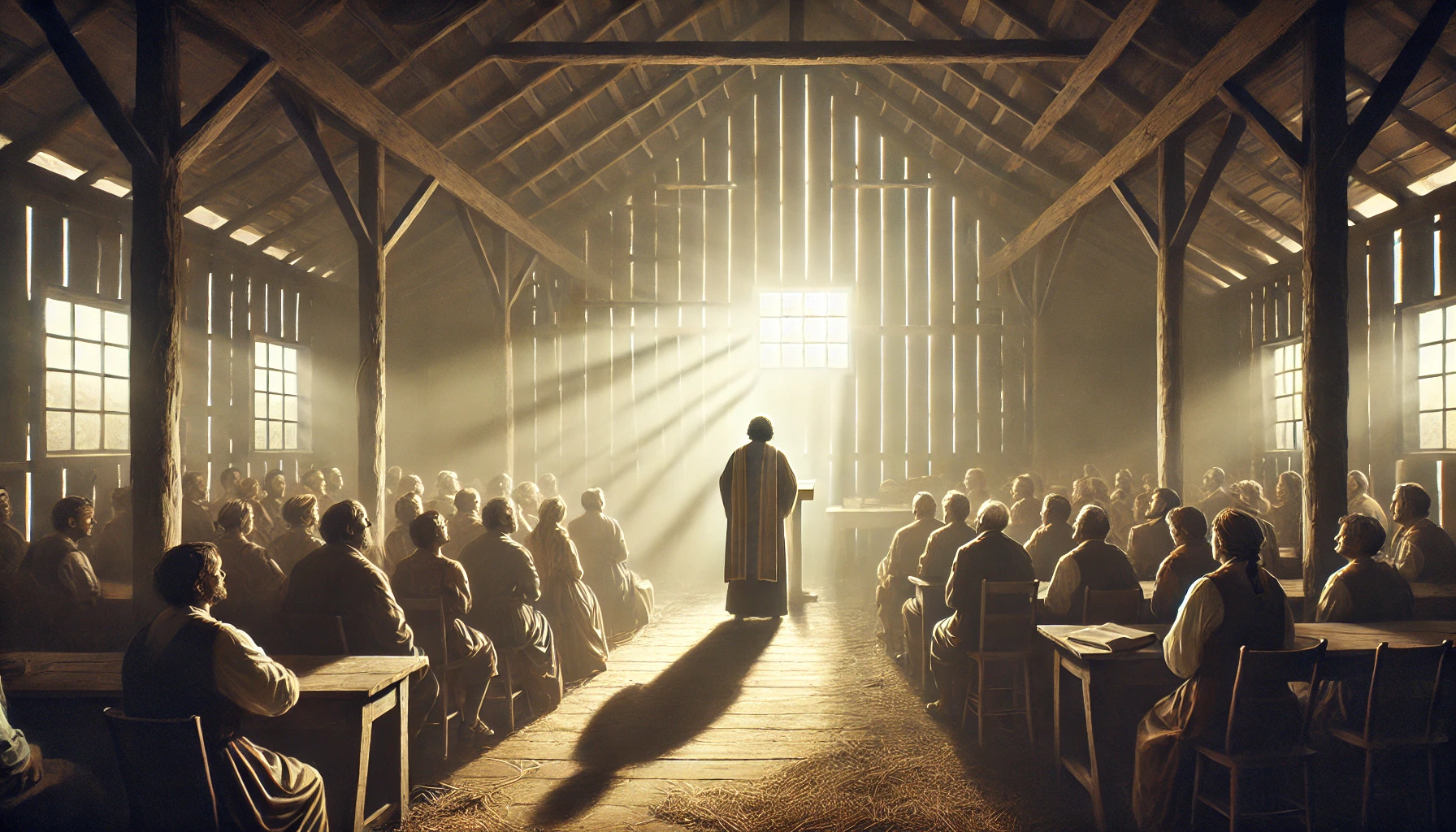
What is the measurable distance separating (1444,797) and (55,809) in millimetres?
5422

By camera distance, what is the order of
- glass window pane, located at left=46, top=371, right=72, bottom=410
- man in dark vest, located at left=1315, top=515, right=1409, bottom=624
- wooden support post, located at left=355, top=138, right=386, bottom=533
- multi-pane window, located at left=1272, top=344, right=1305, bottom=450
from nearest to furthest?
man in dark vest, located at left=1315, top=515, right=1409, bottom=624, wooden support post, located at left=355, top=138, right=386, bottom=533, glass window pane, located at left=46, top=371, right=72, bottom=410, multi-pane window, located at left=1272, top=344, right=1305, bottom=450

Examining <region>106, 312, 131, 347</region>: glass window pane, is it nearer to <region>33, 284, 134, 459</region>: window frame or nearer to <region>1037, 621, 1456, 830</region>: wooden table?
<region>33, 284, 134, 459</region>: window frame

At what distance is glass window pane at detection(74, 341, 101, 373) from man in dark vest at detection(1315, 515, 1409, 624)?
9.70 metres

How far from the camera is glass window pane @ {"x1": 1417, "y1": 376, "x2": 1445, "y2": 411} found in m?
8.01

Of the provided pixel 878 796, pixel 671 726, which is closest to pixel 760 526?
pixel 671 726

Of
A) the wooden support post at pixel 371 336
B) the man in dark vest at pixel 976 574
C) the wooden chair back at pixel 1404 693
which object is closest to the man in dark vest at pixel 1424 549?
the wooden chair back at pixel 1404 693

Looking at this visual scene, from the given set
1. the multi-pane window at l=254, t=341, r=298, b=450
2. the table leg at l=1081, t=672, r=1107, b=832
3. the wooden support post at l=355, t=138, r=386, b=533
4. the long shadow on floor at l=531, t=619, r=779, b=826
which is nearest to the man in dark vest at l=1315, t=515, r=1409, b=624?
the table leg at l=1081, t=672, r=1107, b=832

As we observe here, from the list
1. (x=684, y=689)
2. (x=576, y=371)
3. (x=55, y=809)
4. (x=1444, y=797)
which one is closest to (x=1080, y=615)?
(x=1444, y=797)

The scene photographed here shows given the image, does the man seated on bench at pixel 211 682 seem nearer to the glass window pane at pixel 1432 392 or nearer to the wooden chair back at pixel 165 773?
the wooden chair back at pixel 165 773

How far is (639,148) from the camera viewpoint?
12492mm

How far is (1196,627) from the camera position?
340 cm

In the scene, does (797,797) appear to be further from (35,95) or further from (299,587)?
(35,95)

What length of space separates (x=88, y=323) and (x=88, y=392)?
64 cm

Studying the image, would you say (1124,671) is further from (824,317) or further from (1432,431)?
(824,317)
